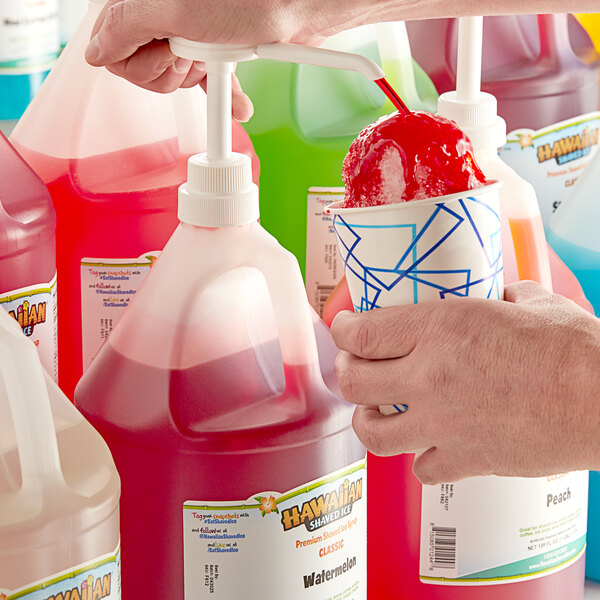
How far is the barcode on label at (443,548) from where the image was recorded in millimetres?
1086

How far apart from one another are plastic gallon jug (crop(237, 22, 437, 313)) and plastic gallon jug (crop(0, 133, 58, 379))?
0.29 meters

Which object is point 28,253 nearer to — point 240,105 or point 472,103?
point 240,105

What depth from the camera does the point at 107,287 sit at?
1101 millimetres

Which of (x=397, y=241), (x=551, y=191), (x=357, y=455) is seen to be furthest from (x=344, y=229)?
(x=551, y=191)

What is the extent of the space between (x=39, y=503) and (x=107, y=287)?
321 mm

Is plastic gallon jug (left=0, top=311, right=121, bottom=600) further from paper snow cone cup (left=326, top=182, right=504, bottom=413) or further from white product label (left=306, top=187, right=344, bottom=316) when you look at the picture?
white product label (left=306, top=187, right=344, bottom=316)

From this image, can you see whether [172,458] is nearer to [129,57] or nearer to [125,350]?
[125,350]

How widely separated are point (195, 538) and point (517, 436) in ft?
0.92

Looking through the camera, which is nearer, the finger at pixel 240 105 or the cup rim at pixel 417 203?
the cup rim at pixel 417 203

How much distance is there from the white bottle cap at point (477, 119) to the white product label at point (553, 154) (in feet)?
1.06

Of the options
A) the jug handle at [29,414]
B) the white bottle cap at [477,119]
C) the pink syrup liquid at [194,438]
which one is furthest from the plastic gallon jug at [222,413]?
the white bottle cap at [477,119]

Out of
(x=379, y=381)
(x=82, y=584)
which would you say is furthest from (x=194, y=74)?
(x=82, y=584)

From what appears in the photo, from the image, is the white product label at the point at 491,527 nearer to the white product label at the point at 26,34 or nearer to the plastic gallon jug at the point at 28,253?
the plastic gallon jug at the point at 28,253

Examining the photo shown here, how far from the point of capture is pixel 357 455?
0.98 metres
